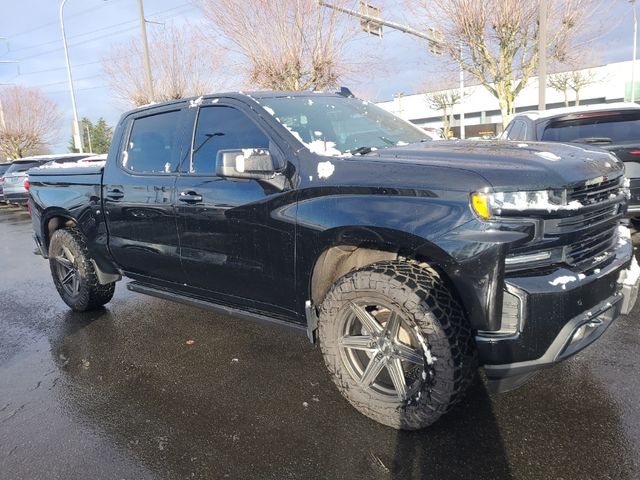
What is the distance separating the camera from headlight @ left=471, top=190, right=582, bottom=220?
2326mm

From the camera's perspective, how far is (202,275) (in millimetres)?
3684

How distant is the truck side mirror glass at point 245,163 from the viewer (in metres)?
2.99

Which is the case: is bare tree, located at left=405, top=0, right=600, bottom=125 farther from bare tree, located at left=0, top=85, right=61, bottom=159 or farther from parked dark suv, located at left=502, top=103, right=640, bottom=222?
bare tree, located at left=0, top=85, right=61, bottom=159

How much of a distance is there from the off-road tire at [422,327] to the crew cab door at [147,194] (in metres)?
1.62

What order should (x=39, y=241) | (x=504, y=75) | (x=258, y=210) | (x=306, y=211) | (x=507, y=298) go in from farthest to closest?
(x=504, y=75) < (x=39, y=241) < (x=258, y=210) < (x=306, y=211) < (x=507, y=298)

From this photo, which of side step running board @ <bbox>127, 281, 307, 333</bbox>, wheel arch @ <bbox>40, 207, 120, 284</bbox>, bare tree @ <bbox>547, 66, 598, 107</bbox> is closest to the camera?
side step running board @ <bbox>127, 281, 307, 333</bbox>

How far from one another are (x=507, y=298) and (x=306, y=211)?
46.1 inches

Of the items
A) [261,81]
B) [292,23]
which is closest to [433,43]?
[292,23]

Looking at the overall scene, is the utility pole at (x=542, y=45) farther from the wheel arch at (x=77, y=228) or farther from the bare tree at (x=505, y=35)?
the wheel arch at (x=77, y=228)

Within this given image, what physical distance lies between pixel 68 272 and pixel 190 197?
2.38m

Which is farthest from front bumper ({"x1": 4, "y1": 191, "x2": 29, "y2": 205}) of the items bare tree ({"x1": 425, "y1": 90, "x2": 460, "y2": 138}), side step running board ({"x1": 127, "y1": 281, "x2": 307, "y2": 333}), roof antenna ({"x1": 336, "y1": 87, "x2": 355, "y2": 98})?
bare tree ({"x1": 425, "y1": 90, "x2": 460, "y2": 138})

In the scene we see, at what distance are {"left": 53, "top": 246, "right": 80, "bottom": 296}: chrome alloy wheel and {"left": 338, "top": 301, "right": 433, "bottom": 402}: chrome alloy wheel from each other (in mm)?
3202

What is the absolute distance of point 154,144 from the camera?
13.5 ft

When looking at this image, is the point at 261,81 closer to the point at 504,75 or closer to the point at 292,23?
the point at 292,23
